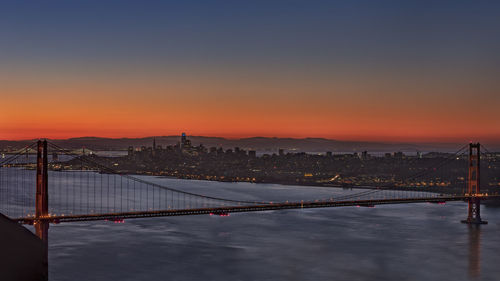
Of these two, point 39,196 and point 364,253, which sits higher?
point 39,196

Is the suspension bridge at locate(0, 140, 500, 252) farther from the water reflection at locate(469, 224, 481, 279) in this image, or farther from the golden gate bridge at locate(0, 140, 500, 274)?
the water reflection at locate(469, 224, 481, 279)

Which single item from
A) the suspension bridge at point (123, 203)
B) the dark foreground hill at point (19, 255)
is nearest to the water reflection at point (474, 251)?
the suspension bridge at point (123, 203)

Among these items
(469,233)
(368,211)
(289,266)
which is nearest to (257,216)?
(368,211)

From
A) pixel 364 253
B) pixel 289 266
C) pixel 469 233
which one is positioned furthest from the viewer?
pixel 469 233

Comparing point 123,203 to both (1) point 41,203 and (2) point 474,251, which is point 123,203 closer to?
(1) point 41,203

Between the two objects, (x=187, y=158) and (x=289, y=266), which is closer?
(x=289, y=266)

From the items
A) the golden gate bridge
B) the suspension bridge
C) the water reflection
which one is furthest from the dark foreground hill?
the water reflection

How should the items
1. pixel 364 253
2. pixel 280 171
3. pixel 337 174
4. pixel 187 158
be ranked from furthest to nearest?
1. pixel 187 158
2. pixel 280 171
3. pixel 337 174
4. pixel 364 253

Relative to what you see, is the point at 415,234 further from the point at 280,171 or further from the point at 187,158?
the point at 187,158

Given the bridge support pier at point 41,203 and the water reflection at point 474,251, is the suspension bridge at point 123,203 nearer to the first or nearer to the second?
the bridge support pier at point 41,203
